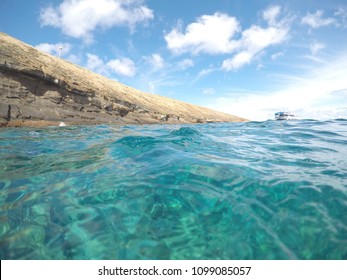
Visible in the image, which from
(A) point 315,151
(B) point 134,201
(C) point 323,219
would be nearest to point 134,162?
(B) point 134,201

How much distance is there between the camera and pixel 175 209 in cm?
286

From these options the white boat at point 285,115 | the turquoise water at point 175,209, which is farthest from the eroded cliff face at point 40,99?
the white boat at point 285,115

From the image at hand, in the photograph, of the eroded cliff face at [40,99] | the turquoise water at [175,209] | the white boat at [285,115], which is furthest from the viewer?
the white boat at [285,115]

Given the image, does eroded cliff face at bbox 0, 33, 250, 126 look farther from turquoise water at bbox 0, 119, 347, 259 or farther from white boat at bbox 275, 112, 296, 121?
white boat at bbox 275, 112, 296, 121

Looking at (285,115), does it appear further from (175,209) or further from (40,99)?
(175,209)

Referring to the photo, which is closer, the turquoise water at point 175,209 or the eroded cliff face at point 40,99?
the turquoise water at point 175,209

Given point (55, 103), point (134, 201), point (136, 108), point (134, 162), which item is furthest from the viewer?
point (136, 108)

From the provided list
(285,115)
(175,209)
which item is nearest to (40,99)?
(175,209)

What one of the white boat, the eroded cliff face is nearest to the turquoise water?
the eroded cliff face

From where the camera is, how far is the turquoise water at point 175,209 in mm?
2207

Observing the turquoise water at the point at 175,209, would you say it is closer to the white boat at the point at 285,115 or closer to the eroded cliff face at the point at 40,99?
the eroded cliff face at the point at 40,99

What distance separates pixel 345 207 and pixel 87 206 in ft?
10.7

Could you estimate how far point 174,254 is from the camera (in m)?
2.15
